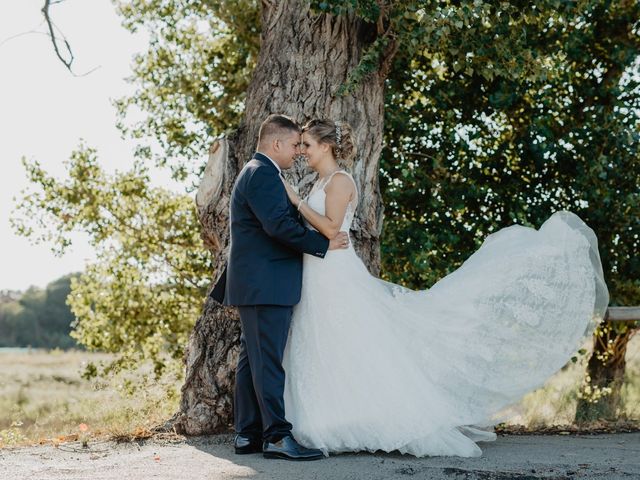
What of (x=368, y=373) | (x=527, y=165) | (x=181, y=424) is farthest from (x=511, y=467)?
(x=527, y=165)

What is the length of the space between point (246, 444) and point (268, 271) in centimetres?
134

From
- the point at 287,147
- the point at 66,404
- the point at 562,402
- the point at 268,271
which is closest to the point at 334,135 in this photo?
the point at 287,147

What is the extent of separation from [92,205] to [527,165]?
A: 6711 millimetres

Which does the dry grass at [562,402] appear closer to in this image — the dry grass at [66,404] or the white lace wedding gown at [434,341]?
the white lace wedding gown at [434,341]

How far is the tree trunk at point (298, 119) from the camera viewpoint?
24.8 feet

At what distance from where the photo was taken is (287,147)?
6.14 meters

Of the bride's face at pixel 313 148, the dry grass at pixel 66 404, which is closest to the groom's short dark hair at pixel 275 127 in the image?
the bride's face at pixel 313 148

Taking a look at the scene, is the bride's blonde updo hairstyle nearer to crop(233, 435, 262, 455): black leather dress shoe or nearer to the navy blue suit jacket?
the navy blue suit jacket

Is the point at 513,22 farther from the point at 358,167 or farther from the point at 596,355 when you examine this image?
the point at 596,355

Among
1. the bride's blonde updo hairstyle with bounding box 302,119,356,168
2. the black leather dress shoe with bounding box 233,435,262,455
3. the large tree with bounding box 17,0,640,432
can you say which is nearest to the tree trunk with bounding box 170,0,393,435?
the large tree with bounding box 17,0,640,432

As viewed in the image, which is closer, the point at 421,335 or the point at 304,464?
the point at 304,464

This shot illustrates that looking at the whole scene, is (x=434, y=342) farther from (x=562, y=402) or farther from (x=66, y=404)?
(x=66, y=404)

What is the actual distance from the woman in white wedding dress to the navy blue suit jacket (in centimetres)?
21

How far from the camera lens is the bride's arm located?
605cm
